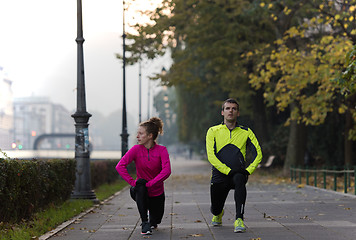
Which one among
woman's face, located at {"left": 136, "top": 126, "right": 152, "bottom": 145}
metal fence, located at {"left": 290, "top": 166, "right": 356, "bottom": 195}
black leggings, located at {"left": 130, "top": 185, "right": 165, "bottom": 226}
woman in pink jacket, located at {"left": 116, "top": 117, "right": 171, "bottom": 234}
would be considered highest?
woman's face, located at {"left": 136, "top": 126, "right": 152, "bottom": 145}

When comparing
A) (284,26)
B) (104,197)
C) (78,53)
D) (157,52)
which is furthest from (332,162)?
(78,53)

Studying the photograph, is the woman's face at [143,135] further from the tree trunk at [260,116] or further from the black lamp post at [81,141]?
the tree trunk at [260,116]

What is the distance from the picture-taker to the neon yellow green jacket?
26.7 feet

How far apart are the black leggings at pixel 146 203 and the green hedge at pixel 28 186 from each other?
185 cm

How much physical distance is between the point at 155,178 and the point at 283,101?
50.0 ft

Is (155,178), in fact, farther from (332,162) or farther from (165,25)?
(332,162)

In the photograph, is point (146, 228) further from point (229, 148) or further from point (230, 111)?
point (230, 111)

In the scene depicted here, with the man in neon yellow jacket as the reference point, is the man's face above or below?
above

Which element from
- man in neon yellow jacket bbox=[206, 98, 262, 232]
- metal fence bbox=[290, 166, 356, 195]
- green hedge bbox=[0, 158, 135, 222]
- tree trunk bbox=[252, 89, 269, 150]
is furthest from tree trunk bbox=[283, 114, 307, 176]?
man in neon yellow jacket bbox=[206, 98, 262, 232]

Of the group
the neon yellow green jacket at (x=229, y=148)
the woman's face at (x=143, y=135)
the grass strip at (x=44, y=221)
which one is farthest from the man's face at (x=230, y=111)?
the grass strip at (x=44, y=221)

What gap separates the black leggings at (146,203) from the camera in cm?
812

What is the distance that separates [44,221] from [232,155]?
11.3 ft

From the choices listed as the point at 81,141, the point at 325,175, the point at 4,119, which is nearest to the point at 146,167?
the point at 81,141

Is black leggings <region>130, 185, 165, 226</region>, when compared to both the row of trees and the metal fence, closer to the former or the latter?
the metal fence
